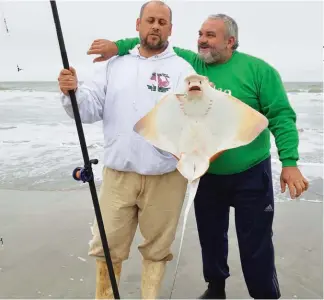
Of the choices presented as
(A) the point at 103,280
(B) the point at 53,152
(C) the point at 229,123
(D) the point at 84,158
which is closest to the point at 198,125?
(C) the point at 229,123

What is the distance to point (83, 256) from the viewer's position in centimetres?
365

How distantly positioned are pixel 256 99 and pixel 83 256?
84.2 inches

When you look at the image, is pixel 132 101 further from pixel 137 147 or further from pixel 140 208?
pixel 140 208

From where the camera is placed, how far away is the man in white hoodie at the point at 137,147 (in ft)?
8.18

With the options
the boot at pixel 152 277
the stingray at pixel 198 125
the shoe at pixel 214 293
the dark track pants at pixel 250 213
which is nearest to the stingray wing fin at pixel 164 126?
the stingray at pixel 198 125

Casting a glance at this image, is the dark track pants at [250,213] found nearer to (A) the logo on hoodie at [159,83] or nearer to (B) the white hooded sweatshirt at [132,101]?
(B) the white hooded sweatshirt at [132,101]

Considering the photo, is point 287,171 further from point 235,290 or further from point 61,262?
point 61,262

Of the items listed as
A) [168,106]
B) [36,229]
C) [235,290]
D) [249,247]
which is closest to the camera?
[168,106]

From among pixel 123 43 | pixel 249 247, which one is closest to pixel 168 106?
pixel 123 43

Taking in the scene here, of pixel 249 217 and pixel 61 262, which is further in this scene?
pixel 61 262

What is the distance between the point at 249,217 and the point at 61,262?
1.78m

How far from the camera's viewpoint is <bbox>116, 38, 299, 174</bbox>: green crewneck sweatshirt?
2506mm

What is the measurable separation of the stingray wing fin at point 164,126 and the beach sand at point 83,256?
1.42 metres

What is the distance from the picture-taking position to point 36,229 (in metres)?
4.20
